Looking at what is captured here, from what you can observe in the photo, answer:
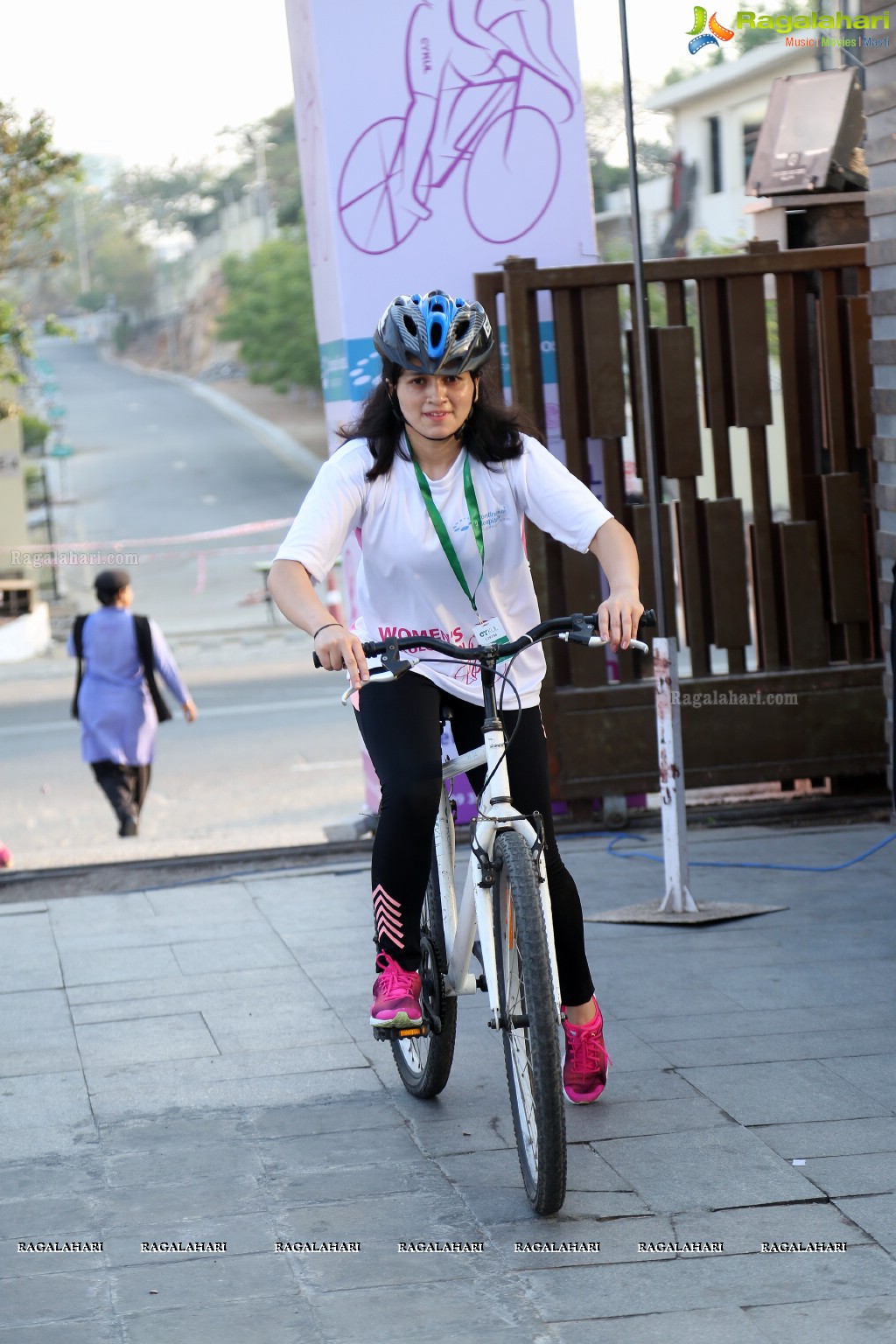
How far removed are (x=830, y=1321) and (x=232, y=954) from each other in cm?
313

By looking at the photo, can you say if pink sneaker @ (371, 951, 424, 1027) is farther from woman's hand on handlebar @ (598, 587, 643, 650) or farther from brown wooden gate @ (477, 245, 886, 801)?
brown wooden gate @ (477, 245, 886, 801)

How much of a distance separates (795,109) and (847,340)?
4.38 feet

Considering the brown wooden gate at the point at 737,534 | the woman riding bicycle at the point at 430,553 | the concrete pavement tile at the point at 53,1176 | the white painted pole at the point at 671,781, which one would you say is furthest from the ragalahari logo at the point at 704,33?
the concrete pavement tile at the point at 53,1176

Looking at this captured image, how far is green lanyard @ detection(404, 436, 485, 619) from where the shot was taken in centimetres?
385

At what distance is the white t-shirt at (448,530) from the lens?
12.6ft

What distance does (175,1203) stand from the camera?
3.61 metres

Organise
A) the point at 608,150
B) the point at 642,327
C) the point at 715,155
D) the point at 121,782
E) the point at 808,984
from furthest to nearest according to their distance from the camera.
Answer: the point at 608,150, the point at 715,155, the point at 121,782, the point at 642,327, the point at 808,984

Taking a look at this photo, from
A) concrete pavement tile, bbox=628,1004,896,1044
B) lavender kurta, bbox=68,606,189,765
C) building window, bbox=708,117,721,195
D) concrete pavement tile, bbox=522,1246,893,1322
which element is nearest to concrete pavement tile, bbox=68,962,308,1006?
concrete pavement tile, bbox=628,1004,896,1044

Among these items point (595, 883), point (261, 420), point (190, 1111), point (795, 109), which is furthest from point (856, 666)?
point (261, 420)

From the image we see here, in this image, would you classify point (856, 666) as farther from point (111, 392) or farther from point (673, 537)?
point (111, 392)

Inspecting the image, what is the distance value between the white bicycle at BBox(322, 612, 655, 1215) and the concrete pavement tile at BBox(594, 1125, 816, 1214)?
0.84 feet

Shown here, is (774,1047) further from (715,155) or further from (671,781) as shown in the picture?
(715,155)

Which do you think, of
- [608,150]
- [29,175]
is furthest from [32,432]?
[29,175]

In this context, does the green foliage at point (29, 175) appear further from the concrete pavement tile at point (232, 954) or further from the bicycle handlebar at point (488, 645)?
the bicycle handlebar at point (488, 645)
